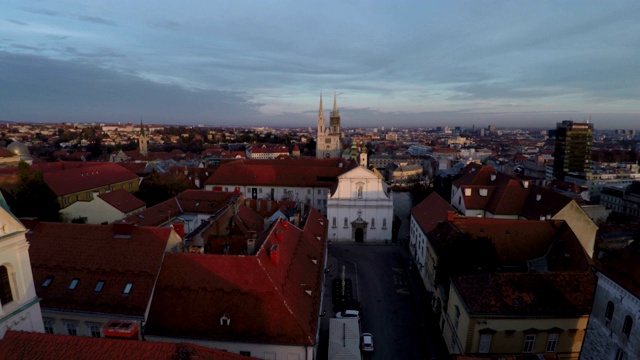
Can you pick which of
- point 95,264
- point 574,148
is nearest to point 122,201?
point 95,264

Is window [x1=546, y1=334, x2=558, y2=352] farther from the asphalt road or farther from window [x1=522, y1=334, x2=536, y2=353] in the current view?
the asphalt road

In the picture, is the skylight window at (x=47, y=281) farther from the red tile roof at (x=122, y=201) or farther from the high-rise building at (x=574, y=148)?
the high-rise building at (x=574, y=148)

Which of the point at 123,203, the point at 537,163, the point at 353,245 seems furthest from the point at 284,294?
the point at 537,163

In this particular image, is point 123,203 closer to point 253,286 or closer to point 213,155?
point 253,286

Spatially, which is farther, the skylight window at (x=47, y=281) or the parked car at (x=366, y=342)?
the parked car at (x=366, y=342)

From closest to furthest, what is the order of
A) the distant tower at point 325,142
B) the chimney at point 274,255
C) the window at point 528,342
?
the window at point 528,342
the chimney at point 274,255
the distant tower at point 325,142

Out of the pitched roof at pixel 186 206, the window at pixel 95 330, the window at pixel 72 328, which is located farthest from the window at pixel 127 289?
the pitched roof at pixel 186 206

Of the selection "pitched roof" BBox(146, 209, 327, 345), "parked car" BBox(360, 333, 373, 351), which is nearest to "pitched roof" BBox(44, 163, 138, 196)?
"pitched roof" BBox(146, 209, 327, 345)
